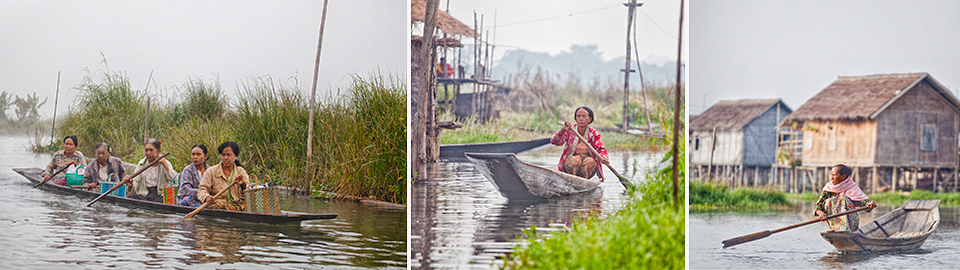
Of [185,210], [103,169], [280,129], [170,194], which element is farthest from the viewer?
[280,129]

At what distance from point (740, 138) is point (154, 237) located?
44.4ft

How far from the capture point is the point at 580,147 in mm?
3887

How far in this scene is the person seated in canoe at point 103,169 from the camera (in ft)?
18.2

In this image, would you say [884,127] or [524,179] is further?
[884,127]

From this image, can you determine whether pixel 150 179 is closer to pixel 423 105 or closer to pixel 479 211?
pixel 423 105

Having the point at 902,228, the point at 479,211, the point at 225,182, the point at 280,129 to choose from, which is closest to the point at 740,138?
the point at 902,228

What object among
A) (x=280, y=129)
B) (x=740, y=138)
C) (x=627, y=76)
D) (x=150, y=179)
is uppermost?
(x=627, y=76)

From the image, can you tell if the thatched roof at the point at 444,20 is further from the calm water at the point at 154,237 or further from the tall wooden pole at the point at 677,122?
the calm water at the point at 154,237

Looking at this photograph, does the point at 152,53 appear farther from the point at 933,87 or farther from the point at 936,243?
the point at 933,87

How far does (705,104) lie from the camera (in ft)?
48.1

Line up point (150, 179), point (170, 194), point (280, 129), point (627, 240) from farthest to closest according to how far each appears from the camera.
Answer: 1. point (280, 129)
2. point (150, 179)
3. point (170, 194)
4. point (627, 240)

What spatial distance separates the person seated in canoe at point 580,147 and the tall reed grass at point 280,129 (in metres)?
2.29

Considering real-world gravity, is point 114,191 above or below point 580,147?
below

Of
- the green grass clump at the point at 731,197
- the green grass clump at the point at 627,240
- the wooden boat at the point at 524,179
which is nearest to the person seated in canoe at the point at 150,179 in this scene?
the wooden boat at the point at 524,179
